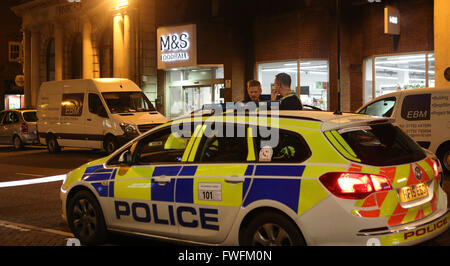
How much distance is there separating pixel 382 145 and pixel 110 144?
44.7 ft

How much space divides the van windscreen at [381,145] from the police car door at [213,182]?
3.17 ft

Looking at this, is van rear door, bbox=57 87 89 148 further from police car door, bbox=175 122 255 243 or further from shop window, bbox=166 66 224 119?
police car door, bbox=175 122 255 243

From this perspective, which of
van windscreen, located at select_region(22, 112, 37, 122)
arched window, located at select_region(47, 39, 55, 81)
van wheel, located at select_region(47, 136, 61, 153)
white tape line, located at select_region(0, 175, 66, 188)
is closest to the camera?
white tape line, located at select_region(0, 175, 66, 188)

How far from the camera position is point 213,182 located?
18.0 ft

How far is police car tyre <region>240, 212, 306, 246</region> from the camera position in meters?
4.89

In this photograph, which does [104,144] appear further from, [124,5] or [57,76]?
[57,76]

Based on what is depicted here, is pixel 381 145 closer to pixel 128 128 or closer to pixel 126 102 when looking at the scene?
pixel 128 128

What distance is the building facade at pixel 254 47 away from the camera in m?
21.6

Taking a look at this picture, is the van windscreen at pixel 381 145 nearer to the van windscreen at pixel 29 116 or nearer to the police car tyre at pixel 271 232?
the police car tyre at pixel 271 232

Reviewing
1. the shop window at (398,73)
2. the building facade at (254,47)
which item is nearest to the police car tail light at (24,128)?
the building facade at (254,47)

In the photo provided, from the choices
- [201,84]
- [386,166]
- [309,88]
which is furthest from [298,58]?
[386,166]

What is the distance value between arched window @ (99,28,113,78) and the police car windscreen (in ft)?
97.4

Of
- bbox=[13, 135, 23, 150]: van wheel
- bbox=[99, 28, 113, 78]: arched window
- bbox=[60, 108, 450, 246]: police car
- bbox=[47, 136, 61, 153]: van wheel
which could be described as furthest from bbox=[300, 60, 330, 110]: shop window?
bbox=[60, 108, 450, 246]: police car

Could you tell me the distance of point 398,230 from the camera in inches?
187
